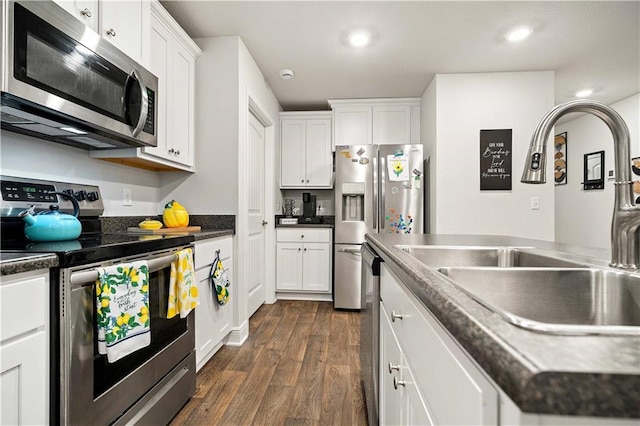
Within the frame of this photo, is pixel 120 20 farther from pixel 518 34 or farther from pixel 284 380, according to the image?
pixel 518 34

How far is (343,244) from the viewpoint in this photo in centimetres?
344

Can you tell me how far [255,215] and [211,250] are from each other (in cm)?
112

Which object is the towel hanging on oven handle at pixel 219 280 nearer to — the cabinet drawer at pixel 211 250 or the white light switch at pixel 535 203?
the cabinet drawer at pixel 211 250

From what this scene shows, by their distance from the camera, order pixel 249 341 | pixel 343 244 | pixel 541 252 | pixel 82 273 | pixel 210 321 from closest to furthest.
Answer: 1. pixel 82 273
2. pixel 541 252
3. pixel 210 321
4. pixel 249 341
5. pixel 343 244

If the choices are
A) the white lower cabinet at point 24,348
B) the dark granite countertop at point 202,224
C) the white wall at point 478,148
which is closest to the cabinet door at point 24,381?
the white lower cabinet at point 24,348

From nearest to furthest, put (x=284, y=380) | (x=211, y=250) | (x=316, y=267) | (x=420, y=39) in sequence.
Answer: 1. (x=284, y=380)
2. (x=211, y=250)
3. (x=420, y=39)
4. (x=316, y=267)

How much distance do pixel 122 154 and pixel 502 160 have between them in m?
3.32

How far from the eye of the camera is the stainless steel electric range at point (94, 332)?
37.7 inches

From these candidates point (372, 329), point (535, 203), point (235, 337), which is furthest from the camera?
point (535, 203)

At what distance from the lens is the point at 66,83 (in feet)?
4.15

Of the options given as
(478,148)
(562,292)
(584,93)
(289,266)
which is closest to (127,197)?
(289,266)

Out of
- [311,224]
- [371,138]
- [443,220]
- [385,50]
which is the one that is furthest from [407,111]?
[311,224]

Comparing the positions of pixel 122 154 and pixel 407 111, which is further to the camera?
pixel 407 111

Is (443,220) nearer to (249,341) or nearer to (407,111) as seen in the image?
(407,111)
